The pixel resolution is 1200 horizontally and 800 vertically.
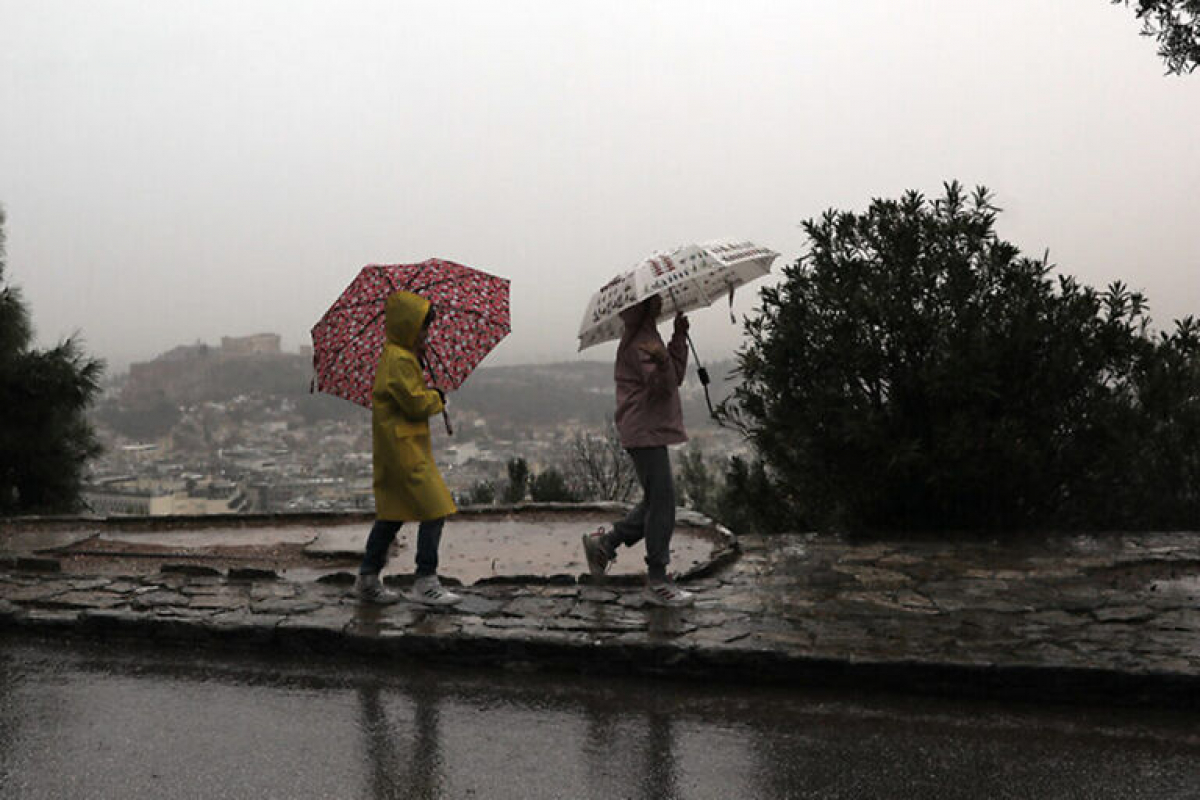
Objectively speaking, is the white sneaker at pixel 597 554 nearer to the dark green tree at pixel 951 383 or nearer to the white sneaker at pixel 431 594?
the white sneaker at pixel 431 594

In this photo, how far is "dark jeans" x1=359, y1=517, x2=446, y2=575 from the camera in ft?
20.3

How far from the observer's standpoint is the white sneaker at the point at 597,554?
6.57 m

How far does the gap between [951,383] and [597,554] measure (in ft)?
10.1

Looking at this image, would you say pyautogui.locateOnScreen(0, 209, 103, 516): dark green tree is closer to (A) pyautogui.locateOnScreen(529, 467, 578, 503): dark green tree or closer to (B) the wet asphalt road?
(A) pyautogui.locateOnScreen(529, 467, 578, 503): dark green tree

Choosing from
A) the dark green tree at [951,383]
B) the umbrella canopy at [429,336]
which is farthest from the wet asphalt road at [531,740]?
the dark green tree at [951,383]

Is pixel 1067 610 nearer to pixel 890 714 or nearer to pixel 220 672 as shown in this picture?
pixel 890 714

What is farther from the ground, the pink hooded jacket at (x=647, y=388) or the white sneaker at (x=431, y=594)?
the pink hooded jacket at (x=647, y=388)

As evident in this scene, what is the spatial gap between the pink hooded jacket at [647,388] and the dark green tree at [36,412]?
9.65 m

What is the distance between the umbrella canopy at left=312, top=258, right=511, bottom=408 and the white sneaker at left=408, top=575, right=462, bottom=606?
125 cm

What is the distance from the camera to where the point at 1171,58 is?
689cm

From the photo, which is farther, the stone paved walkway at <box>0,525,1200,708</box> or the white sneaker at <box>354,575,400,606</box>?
the white sneaker at <box>354,575,400,606</box>

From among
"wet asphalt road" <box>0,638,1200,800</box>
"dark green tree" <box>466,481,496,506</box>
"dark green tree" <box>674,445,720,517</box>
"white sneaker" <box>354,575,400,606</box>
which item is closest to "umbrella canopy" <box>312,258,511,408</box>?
"white sneaker" <box>354,575,400,606</box>

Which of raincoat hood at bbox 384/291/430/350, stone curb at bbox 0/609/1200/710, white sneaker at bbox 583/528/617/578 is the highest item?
raincoat hood at bbox 384/291/430/350

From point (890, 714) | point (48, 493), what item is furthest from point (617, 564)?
point (48, 493)
